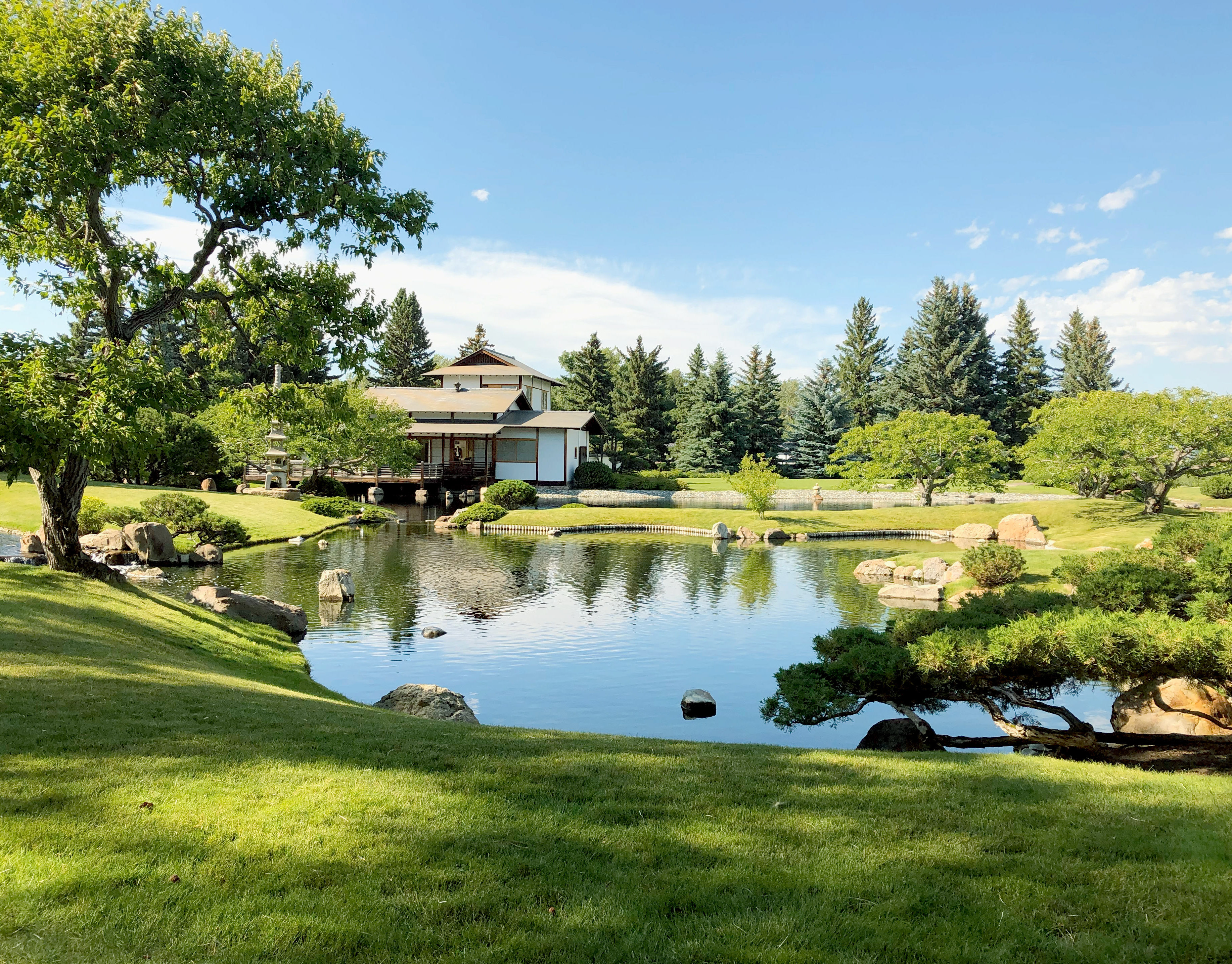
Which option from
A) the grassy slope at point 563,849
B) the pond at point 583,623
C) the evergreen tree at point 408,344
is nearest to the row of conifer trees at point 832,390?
the evergreen tree at point 408,344

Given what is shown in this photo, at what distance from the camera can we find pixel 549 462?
49656mm

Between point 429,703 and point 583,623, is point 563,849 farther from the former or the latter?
point 583,623

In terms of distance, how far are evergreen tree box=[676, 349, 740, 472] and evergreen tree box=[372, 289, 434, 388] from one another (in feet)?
83.8

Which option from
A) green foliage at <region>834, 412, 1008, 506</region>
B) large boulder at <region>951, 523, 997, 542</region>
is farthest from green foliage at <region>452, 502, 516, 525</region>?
large boulder at <region>951, 523, 997, 542</region>

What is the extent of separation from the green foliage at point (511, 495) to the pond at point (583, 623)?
7951mm

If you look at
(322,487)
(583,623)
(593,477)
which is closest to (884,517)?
(593,477)

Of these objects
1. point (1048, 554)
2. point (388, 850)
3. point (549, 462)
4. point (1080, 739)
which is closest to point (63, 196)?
point (388, 850)

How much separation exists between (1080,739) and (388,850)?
7157 mm

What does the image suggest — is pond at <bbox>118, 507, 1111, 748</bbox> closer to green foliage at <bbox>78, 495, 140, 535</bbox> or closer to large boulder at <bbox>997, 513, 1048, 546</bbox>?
green foliage at <bbox>78, 495, 140, 535</bbox>

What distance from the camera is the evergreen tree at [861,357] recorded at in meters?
66.8

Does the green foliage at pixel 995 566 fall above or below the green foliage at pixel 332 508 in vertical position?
below

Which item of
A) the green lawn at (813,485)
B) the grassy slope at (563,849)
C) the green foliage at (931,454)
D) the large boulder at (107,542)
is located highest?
the green foliage at (931,454)

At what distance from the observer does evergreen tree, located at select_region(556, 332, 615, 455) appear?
65.0 metres

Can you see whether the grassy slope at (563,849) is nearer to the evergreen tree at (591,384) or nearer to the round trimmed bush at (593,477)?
the round trimmed bush at (593,477)
